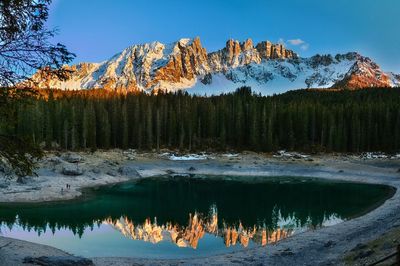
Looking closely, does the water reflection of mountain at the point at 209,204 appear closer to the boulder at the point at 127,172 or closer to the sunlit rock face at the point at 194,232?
the sunlit rock face at the point at 194,232

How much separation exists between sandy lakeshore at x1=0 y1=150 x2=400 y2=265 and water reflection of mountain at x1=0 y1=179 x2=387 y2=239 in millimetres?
3932

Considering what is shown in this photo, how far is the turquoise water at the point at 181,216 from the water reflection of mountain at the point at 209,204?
3.6 inches

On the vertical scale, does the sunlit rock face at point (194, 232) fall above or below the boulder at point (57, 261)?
below

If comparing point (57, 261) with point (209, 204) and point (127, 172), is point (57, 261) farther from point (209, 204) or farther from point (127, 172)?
point (127, 172)

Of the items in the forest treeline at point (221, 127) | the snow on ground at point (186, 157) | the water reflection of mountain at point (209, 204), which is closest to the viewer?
the water reflection of mountain at point (209, 204)

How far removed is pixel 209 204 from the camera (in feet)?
180

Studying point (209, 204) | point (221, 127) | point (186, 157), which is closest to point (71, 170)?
point (209, 204)

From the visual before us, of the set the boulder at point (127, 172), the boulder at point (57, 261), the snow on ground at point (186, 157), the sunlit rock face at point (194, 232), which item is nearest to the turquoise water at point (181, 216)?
the sunlit rock face at point (194, 232)

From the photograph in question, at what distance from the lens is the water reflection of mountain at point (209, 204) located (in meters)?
42.8

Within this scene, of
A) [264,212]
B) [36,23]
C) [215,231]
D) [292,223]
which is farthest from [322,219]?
[36,23]

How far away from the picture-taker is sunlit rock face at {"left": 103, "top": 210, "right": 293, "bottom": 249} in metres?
34.5

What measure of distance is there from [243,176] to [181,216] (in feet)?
128

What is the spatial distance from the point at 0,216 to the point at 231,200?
28925mm

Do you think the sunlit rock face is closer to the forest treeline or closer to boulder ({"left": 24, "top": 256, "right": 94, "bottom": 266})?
boulder ({"left": 24, "top": 256, "right": 94, "bottom": 266})
